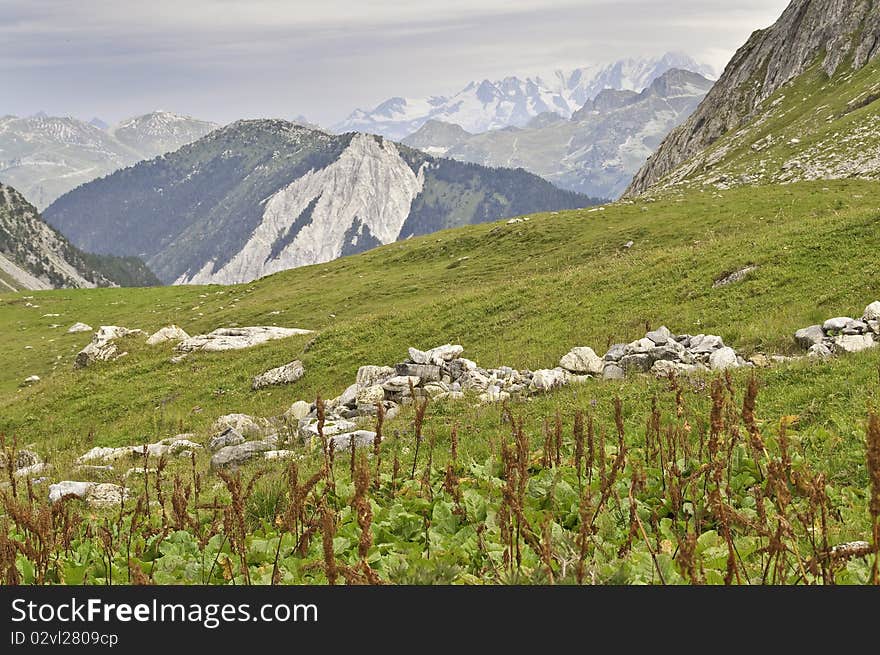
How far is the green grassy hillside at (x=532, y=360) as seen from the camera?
6691mm

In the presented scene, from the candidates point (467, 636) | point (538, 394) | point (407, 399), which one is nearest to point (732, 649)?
point (467, 636)

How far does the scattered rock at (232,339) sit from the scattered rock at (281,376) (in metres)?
7.53

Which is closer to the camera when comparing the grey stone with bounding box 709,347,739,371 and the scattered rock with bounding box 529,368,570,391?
the grey stone with bounding box 709,347,739,371

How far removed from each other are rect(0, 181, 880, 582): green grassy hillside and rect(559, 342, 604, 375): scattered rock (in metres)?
1.45

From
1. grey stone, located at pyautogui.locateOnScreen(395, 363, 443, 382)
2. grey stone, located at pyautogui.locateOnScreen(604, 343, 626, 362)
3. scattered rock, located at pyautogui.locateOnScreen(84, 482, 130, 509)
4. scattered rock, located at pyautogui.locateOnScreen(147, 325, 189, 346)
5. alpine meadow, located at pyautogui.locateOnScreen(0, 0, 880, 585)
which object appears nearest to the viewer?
alpine meadow, located at pyautogui.locateOnScreen(0, 0, 880, 585)

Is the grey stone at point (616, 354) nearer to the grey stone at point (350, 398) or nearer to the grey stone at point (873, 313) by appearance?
the grey stone at point (873, 313)

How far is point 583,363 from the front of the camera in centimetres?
1703

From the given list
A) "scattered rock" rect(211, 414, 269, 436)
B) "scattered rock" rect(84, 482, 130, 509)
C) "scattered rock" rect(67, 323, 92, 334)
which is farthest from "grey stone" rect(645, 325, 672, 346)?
"scattered rock" rect(67, 323, 92, 334)

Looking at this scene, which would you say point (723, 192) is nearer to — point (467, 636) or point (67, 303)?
point (467, 636)

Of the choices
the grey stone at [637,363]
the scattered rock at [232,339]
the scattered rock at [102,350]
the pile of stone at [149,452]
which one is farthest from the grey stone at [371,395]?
the scattered rock at [102,350]

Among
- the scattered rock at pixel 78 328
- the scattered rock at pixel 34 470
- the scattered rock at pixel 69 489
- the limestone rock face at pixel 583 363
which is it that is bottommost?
the scattered rock at pixel 78 328

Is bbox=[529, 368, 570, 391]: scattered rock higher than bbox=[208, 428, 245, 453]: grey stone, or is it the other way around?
bbox=[529, 368, 570, 391]: scattered rock

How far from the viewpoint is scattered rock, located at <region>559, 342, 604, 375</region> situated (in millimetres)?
16831

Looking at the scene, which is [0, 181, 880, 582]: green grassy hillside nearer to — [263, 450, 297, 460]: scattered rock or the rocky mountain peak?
[263, 450, 297, 460]: scattered rock
